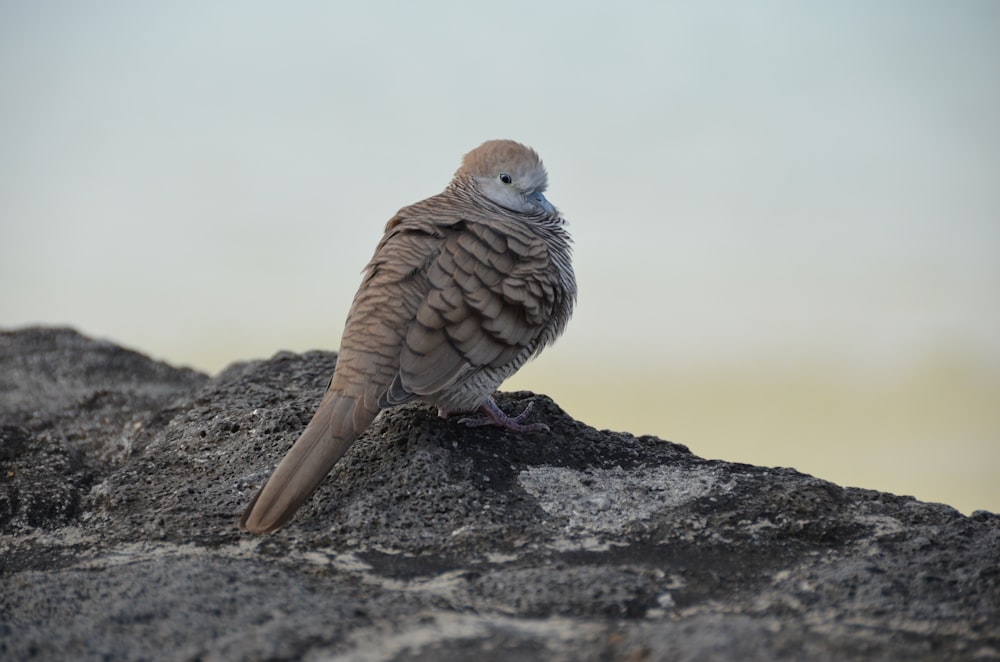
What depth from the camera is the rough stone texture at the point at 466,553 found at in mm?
3303

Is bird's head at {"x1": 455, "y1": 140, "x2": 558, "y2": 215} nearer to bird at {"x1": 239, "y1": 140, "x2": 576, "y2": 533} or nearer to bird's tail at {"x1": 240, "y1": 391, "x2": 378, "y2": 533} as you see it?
bird at {"x1": 239, "y1": 140, "x2": 576, "y2": 533}

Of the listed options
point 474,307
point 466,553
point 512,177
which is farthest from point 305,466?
point 512,177

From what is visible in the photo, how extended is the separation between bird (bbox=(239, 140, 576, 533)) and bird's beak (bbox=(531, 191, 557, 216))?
10 centimetres

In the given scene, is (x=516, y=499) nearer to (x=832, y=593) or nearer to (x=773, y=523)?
(x=773, y=523)

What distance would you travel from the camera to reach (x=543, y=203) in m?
5.47

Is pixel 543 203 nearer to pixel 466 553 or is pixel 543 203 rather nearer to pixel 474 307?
pixel 474 307

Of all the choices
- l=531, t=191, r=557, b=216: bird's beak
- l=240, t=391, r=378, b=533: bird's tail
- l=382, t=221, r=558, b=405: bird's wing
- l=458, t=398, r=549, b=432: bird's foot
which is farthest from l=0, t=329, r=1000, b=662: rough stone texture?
l=531, t=191, r=557, b=216: bird's beak

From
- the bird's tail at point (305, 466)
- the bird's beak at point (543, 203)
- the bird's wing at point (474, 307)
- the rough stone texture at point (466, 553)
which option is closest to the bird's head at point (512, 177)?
the bird's beak at point (543, 203)

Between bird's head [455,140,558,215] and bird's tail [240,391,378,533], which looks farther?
bird's head [455,140,558,215]

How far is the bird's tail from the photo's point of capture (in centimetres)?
421

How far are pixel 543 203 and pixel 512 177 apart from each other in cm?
22

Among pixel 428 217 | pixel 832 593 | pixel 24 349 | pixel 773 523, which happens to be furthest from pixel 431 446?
pixel 24 349

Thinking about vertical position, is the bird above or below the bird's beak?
below

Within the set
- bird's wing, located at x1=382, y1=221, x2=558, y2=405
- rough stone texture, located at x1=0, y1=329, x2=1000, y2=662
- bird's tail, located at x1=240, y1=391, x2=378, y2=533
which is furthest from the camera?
bird's wing, located at x1=382, y1=221, x2=558, y2=405
